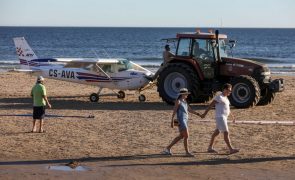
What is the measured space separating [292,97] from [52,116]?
29.0ft

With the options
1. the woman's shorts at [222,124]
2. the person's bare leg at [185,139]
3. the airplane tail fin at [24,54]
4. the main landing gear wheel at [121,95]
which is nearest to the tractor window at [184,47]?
the main landing gear wheel at [121,95]

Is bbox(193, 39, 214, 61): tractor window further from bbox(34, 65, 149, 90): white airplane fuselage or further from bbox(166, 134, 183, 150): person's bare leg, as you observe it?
bbox(166, 134, 183, 150): person's bare leg

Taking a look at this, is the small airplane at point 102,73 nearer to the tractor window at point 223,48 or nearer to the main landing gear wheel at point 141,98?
the main landing gear wheel at point 141,98

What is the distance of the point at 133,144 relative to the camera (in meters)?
13.4

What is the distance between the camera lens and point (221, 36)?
19.3 metres

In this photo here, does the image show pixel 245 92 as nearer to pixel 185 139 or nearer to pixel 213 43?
pixel 213 43

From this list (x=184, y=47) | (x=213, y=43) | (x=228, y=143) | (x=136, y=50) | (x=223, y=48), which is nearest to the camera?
(x=228, y=143)

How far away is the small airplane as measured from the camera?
20641 millimetres

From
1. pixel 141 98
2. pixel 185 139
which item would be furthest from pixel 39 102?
pixel 141 98

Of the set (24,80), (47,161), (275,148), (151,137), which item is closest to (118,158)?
(47,161)

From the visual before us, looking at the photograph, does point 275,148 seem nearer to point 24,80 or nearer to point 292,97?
point 292,97

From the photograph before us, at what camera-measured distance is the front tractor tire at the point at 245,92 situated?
18.4 metres

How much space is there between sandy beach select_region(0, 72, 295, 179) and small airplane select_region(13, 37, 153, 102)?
27.0 inches

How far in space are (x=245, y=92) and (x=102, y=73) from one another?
4820 millimetres
